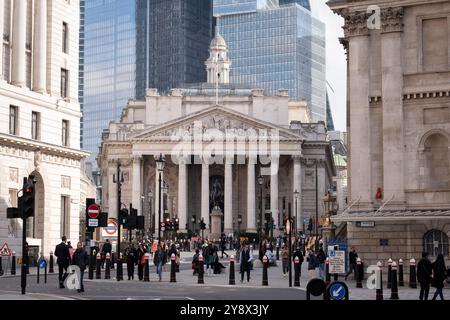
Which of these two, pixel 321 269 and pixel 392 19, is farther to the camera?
pixel 321 269

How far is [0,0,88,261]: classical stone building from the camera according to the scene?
5700 cm

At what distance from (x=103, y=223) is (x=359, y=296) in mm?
12887

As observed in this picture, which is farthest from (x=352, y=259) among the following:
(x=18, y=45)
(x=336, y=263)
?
(x=18, y=45)

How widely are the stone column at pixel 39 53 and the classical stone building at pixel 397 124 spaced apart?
24790 mm

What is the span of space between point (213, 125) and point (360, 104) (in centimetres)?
9222

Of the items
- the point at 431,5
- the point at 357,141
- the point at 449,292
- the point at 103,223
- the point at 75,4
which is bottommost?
the point at 449,292

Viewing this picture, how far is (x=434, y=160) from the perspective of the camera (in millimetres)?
41219

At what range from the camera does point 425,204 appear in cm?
4056

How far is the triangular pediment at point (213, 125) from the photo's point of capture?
13375 cm

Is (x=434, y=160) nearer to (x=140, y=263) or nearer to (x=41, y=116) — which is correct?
(x=140, y=263)

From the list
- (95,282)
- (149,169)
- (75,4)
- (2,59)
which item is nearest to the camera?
(95,282)

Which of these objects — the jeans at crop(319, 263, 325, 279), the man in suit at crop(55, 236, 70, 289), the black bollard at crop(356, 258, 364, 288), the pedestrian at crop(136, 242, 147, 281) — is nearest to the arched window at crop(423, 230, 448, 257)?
the black bollard at crop(356, 258, 364, 288)
